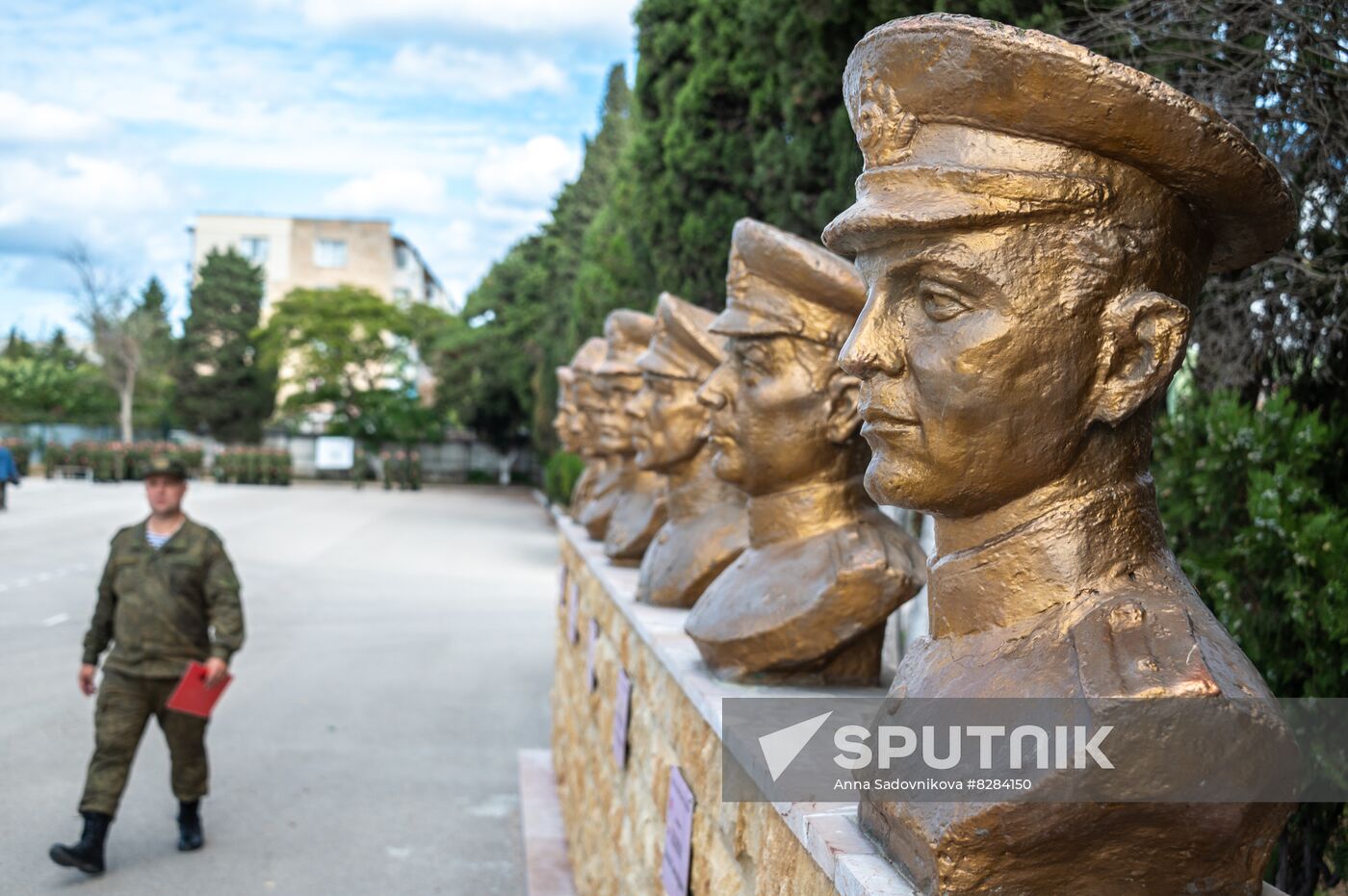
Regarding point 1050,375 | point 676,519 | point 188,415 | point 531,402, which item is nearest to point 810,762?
point 1050,375

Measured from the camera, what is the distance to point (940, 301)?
2137 mm

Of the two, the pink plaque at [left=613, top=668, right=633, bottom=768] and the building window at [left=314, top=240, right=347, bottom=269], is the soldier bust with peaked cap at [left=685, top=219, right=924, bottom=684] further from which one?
the building window at [left=314, top=240, right=347, bottom=269]

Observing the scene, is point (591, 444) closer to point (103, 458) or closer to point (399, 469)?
point (103, 458)

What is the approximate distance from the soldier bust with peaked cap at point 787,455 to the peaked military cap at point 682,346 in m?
1.39

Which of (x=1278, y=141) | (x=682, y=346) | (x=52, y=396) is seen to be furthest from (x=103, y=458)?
(x=1278, y=141)

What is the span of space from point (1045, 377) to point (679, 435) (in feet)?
10.8

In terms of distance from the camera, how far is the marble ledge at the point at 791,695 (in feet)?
6.79

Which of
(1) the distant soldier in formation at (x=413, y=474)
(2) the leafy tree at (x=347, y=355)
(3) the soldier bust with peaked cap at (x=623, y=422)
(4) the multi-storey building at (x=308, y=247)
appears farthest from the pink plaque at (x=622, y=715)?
(4) the multi-storey building at (x=308, y=247)

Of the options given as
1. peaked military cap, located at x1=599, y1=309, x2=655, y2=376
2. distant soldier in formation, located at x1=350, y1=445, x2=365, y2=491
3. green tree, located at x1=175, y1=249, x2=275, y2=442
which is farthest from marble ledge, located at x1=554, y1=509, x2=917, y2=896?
green tree, located at x1=175, y1=249, x2=275, y2=442

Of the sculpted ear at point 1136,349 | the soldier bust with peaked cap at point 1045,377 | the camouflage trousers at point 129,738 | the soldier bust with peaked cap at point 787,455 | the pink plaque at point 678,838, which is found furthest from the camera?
the camouflage trousers at point 129,738

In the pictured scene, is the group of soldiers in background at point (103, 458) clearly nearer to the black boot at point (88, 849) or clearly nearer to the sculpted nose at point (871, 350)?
the black boot at point (88, 849)

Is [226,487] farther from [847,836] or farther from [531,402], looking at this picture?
[847,836]

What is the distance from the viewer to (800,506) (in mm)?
3711

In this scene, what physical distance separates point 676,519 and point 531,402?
2986 centimetres
